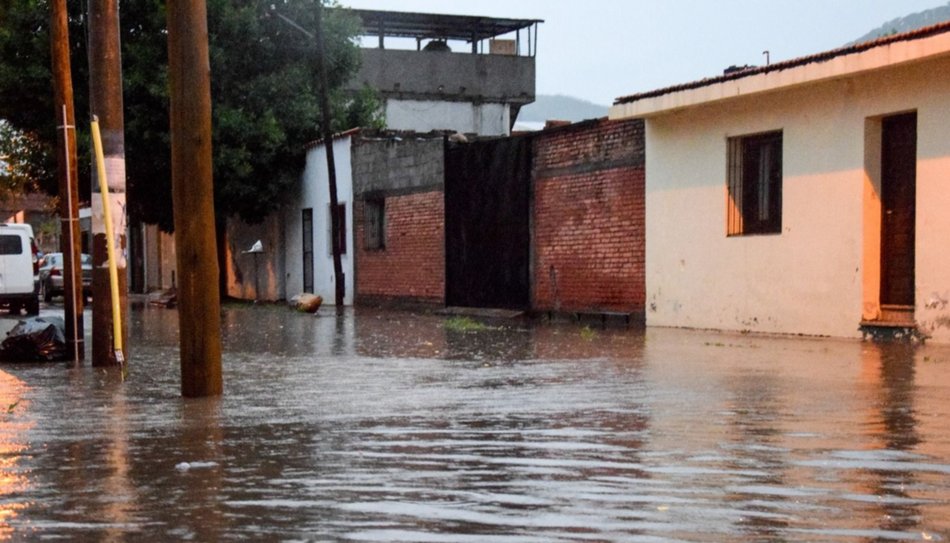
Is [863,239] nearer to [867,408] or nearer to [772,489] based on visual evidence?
[867,408]

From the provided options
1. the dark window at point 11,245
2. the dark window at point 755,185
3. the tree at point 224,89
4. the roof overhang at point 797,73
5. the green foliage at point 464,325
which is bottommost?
the green foliage at point 464,325

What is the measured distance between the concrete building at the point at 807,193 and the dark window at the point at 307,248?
52.0 ft

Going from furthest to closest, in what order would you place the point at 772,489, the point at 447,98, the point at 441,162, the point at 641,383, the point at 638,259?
the point at 447,98, the point at 441,162, the point at 638,259, the point at 641,383, the point at 772,489

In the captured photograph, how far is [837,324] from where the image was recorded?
17.2 m

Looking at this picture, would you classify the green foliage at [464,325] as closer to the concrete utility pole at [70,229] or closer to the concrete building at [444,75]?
the concrete utility pole at [70,229]

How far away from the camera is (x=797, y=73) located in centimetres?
1714

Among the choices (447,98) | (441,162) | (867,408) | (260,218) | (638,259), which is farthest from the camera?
(447,98)

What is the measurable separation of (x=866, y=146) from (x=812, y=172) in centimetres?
107

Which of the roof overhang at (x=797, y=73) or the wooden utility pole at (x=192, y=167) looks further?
the roof overhang at (x=797, y=73)

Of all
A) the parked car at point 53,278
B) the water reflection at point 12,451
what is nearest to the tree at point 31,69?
the parked car at point 53,278

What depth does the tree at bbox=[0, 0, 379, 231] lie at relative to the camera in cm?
3294

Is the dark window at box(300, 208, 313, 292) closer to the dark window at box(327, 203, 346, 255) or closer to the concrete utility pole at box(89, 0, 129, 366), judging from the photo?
the dark window at box(327, 203, 346, 255)

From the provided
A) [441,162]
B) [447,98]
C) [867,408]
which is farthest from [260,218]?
[867,408]

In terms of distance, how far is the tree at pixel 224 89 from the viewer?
108 feet
